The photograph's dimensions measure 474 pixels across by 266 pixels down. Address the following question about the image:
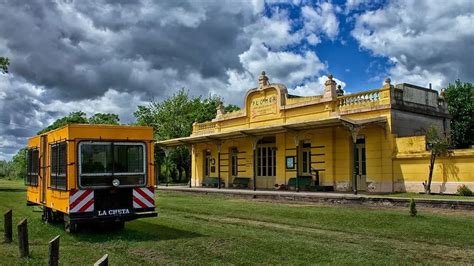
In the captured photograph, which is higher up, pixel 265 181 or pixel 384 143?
pixel 384 143

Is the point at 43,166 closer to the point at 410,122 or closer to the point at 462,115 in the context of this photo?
the point at 410,122

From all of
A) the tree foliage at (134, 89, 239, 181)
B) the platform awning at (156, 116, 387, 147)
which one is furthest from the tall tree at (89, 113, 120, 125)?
the platform awning at (156, 116, 387, 147)

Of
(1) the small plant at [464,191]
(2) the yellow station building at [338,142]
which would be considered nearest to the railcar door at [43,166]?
(2) the yellow station building at [338,142]

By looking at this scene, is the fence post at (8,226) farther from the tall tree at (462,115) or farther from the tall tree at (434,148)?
the tall tree at (462,115)

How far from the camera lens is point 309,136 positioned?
27.3 metres

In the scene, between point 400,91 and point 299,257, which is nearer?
point 299,257

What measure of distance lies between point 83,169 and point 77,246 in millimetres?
1782

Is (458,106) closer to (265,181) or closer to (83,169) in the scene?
(265,181)

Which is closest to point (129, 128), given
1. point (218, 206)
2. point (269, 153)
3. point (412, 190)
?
point (218, 206)

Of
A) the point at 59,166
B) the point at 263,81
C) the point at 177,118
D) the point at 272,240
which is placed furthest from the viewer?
the point at 177,118

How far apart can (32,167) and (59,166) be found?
378 centimetres

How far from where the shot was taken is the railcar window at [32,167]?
47.2 feet

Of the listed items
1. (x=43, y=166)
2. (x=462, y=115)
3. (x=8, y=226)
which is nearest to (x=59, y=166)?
(x=8, y=226)

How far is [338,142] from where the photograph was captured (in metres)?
25.7
